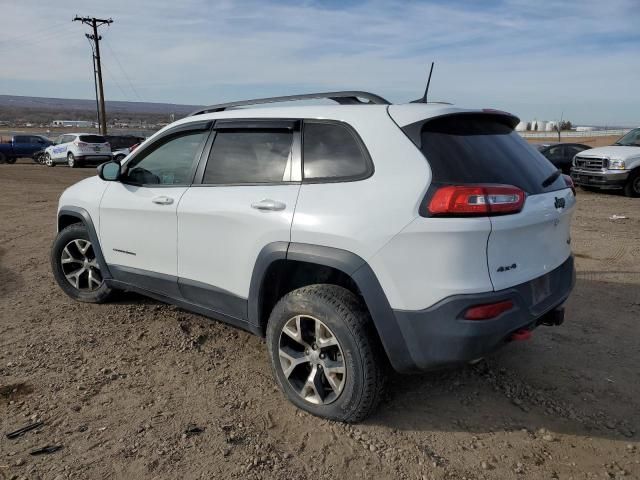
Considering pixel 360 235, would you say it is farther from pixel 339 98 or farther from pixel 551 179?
pixel 551 179

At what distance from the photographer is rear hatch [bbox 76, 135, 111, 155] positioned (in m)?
24.9

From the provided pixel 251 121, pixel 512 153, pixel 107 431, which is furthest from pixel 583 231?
pixel 107 431

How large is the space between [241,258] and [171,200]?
2.65 feet

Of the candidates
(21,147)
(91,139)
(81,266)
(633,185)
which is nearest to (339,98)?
(81,266)

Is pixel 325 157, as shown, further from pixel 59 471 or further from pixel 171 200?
pixel 59 471

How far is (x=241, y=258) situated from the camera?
3348mm

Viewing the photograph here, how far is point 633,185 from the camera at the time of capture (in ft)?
43.4

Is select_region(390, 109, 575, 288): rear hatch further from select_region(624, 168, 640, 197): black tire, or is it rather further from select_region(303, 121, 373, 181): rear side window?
select_region(624, 168, 640, 197): black tire

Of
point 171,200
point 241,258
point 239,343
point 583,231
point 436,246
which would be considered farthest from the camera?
point 583,231

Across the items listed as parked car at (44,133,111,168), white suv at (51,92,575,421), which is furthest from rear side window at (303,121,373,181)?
parked car at (44,133,111,168)

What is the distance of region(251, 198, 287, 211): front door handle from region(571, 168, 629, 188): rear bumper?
12528mm

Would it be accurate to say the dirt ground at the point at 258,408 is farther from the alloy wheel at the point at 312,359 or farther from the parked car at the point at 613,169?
the parked car at the point at 613,169

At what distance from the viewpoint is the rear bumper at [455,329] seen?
2617mm

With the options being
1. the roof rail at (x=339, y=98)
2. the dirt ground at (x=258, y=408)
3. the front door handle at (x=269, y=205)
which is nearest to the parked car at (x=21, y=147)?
the dirt ground at (x=258, y=408)
